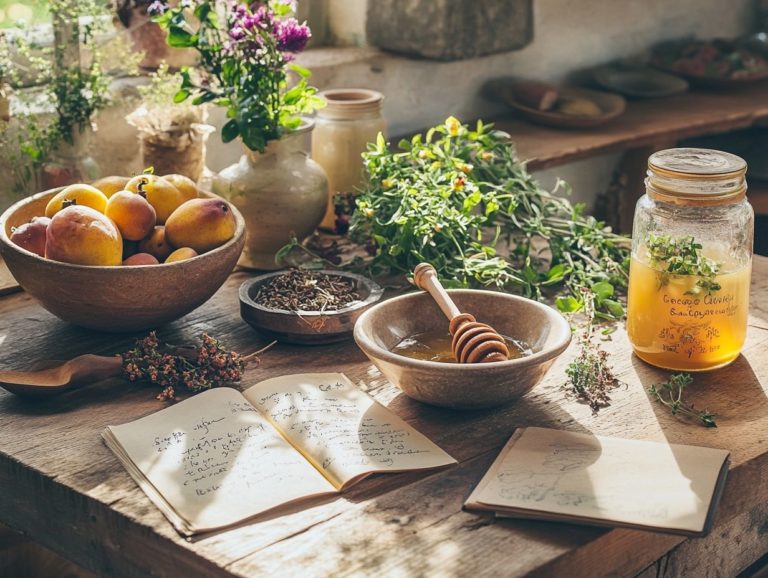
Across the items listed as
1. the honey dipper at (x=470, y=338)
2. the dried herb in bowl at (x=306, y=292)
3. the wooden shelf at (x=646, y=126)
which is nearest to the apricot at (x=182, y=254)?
the dried herb in bowl at (x=306, y=292)

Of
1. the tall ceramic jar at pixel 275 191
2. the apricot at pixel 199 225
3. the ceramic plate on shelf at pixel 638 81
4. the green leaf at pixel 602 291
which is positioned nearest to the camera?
the apricot at pixel 199 225

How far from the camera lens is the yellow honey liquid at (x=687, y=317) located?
1317 millimetres

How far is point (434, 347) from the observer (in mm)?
1366

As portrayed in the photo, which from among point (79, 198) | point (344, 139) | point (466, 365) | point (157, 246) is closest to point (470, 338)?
point (466, 365)

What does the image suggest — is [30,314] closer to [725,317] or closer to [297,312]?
[297,312]

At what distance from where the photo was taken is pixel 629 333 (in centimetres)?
141

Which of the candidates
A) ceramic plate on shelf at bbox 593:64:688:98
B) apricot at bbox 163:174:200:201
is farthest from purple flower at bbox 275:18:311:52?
ceramic plate on shelf at bbox 593:64:688:98

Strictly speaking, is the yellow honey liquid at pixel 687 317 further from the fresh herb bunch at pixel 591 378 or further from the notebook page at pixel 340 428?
the notebook page at pixel 340 428

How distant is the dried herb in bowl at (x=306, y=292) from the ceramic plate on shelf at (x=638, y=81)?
66.5 inches

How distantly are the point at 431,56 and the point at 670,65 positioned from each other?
2.81 feet

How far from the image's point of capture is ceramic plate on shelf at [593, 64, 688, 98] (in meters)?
3.02

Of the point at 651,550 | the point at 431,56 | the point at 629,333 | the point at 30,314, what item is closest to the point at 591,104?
the point at 431,56

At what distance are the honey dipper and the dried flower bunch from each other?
0.27m

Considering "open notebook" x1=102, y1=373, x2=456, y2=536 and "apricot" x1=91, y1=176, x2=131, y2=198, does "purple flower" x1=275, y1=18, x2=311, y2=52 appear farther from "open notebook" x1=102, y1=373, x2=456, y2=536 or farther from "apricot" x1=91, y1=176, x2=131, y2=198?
"open notebook" x1=102, y1=373, x2=456, y2=536
